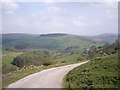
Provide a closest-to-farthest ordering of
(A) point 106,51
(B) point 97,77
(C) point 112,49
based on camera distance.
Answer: (B) point 97,77
(C) point 112,49
(A) point 106,51

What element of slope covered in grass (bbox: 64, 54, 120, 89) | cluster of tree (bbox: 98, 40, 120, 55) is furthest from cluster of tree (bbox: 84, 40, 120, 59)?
slope covered in grass (bbox: 64, 54, 120, 89)

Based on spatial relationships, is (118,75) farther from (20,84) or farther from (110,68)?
(20,84)

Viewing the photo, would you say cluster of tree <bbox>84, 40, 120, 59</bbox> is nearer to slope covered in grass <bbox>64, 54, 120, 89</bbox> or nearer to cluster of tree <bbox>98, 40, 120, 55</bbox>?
cluster of tree <bbox>98, 40, 120, 55</bbox>

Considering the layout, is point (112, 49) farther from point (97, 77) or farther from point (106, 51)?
point (97, 77)

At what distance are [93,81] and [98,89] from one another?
2.06 m

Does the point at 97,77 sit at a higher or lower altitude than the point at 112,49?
lower

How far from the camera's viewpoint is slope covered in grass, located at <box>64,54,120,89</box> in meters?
21.0

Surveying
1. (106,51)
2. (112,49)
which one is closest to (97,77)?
(112,49)

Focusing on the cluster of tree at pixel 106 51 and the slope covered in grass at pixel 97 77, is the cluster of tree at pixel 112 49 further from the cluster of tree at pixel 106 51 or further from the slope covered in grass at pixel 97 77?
the slope covered in grass at pixel 97 77

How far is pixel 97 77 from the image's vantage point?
74.0ft

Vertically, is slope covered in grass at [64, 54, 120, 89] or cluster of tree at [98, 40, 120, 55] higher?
cluster of tree at [98, 40, 120, 55]

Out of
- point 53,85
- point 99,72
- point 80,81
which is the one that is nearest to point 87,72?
point 99,72

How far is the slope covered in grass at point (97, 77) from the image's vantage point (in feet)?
69.0

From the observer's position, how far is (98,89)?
774 inches
